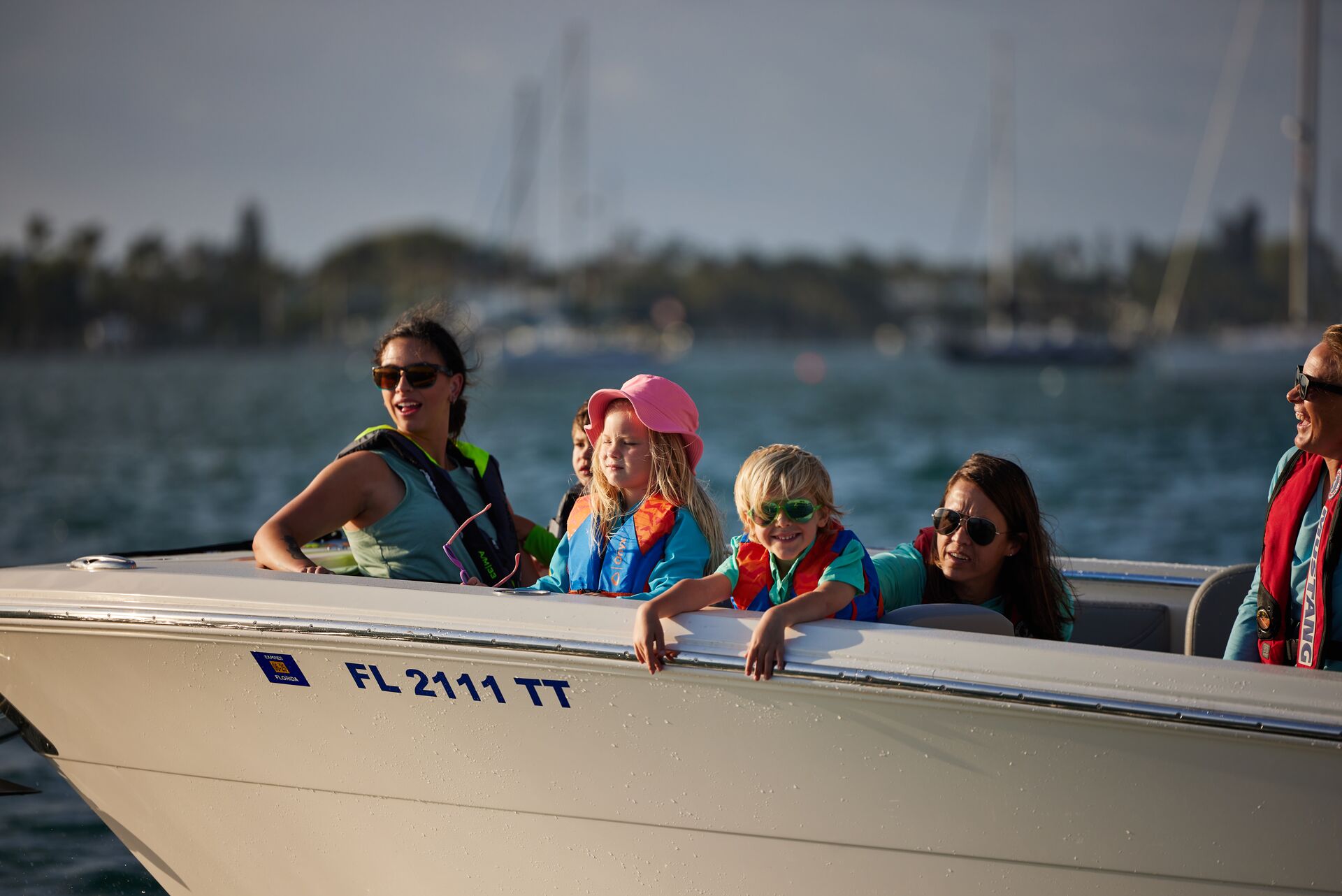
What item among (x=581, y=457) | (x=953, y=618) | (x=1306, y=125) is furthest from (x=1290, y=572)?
(x=1306, y=125)

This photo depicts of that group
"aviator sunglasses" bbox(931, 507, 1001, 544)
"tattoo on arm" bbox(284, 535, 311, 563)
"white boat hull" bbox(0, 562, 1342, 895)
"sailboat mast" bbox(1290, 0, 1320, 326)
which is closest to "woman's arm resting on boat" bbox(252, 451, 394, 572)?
"tattoo on arm" bbox(284, 535, 311, 563)

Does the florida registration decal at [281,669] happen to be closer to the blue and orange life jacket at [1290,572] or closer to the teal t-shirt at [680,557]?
the teal t-shirt at [680,557]

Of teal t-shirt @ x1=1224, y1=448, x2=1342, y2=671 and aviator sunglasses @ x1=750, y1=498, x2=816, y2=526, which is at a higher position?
aviator sunglasses @ x1=750, y1=498, x2=816, y2=526

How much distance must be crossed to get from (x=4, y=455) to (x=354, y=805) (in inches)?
1113

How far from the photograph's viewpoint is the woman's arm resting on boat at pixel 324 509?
127 inches

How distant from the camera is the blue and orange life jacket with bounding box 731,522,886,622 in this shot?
9.40 ft

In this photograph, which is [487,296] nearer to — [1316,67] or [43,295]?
[1316,67]

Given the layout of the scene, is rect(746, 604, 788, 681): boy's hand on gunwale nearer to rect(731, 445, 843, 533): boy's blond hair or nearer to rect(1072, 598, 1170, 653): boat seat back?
rect(731, 445, 843, 533): boy's blond hair

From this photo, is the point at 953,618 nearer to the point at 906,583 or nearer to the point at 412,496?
the point at 906,583

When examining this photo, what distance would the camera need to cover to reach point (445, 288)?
80.8m

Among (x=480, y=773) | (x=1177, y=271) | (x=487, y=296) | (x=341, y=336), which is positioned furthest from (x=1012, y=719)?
(x=341, y=336)

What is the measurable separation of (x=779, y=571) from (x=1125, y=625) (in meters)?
1.48

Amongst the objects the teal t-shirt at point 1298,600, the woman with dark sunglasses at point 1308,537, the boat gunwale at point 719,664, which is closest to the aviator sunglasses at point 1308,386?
the woman with dark sunglasses at point 1308,537

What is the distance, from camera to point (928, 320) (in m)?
122
